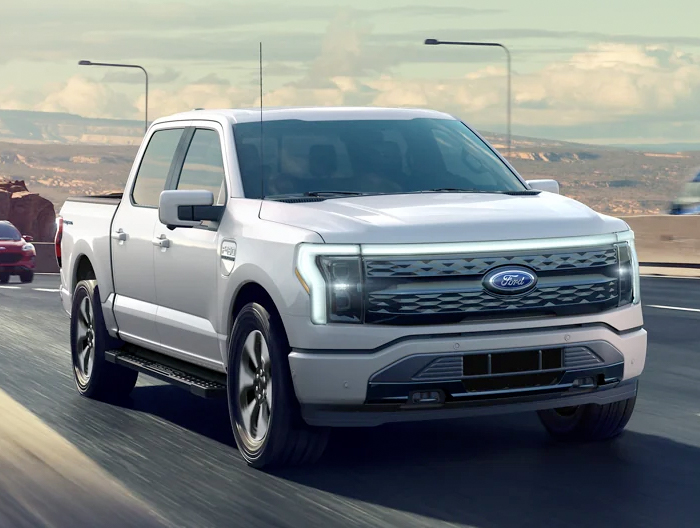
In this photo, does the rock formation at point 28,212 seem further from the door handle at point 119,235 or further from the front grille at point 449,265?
the front grille at point 449,265

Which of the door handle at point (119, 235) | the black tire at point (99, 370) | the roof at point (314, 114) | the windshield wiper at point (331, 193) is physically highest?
the roof at point (314, 114)

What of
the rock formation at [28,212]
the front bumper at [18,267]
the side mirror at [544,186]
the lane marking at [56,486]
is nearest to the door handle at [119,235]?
the lane marking at [56,486]

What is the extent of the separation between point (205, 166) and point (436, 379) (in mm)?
2565

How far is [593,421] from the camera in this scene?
838cm

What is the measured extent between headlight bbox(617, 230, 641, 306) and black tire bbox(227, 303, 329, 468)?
170 cm

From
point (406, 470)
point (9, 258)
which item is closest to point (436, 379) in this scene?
point (406, 470)

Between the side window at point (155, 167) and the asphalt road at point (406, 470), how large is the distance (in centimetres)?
142

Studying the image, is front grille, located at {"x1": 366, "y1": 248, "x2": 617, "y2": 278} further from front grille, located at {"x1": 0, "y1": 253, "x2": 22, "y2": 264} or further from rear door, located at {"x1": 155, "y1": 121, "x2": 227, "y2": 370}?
front grille, located at {"x1": 0, "y1": 253, "x2": 22, "y2": 264}

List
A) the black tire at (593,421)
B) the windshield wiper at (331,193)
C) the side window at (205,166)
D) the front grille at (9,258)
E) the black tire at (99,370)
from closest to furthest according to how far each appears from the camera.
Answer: the black tire at (593,421) < the windshield wiper at (331,193) < the side window at (205,166) < the black tire at (99,370) < the front grille at (9,258)

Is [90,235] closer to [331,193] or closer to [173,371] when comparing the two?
[173,371]

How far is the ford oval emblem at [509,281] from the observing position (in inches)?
291

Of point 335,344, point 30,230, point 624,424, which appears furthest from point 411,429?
point 30,230

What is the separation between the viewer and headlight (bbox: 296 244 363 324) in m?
7.35

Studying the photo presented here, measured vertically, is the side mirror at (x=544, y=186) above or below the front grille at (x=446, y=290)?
above
